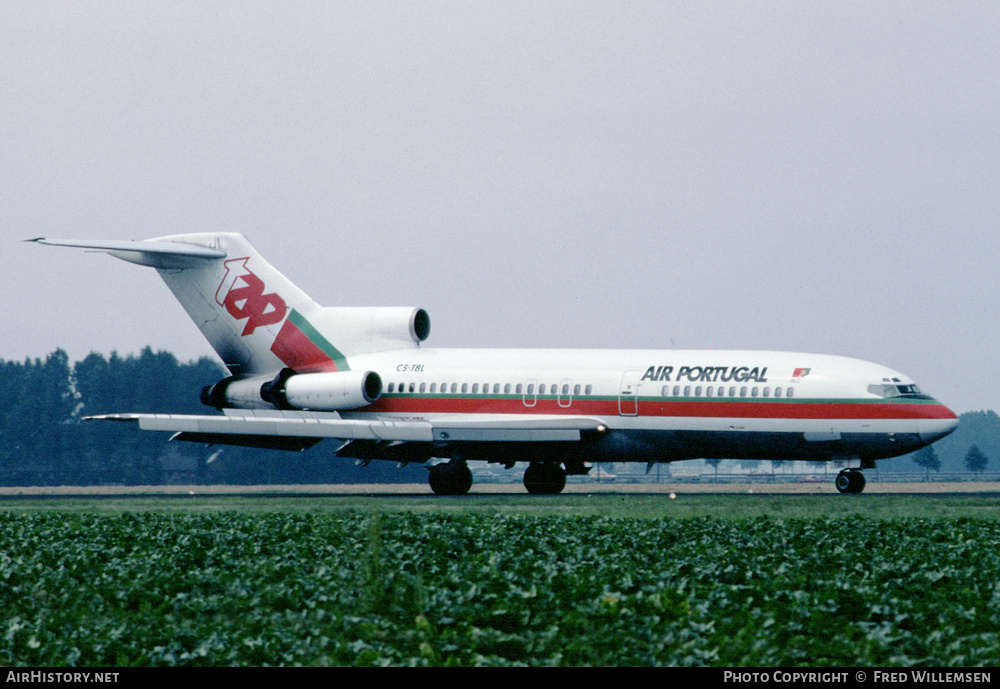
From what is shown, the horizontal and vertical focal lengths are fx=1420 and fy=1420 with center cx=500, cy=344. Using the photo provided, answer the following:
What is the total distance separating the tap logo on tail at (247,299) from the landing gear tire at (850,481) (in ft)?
56.3

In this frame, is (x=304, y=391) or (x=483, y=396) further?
(x=304, y=391)

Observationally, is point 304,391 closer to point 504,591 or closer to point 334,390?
point 334,390

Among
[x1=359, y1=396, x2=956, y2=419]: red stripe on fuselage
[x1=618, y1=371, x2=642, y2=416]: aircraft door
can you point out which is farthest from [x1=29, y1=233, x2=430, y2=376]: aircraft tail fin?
[x1=618, y1=371, x2=642, y2=416]: aircraft door

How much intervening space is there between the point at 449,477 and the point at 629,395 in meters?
5.94

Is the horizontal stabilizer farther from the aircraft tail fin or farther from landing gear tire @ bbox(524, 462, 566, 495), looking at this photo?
landing gear tire @ bbox(524, 462, 566, 495)

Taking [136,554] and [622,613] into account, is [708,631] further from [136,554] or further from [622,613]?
[136,554]

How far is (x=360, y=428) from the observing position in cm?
3875

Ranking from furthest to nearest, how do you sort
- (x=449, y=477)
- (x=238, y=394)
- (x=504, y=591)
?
(x=238, y=394) → (x=449, y=477) → (x=504, y=591)

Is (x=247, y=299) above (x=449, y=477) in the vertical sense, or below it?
above

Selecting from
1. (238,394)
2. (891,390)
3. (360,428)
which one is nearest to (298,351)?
(238,394)

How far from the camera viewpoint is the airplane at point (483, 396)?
119 ft

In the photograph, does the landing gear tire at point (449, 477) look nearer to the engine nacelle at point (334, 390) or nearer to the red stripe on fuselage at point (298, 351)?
the engine nacelle at point (334, 390)
